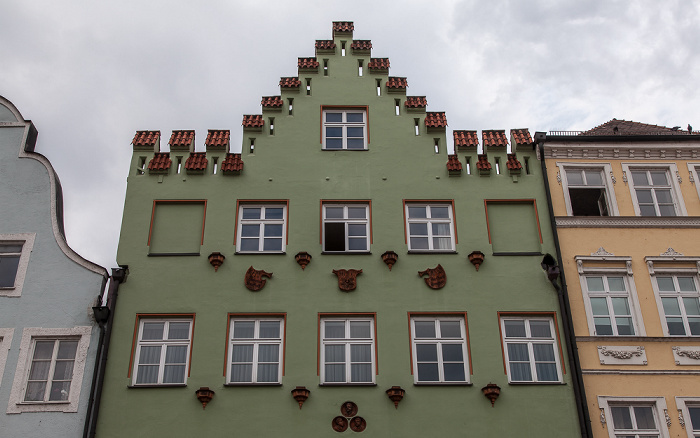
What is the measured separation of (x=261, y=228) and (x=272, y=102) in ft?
15.4

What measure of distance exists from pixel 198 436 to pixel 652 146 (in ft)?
53.9

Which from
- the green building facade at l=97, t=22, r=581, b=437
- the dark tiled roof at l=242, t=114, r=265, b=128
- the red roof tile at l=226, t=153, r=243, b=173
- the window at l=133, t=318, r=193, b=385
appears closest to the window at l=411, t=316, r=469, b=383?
the green building facade at l=97, t=22, r=581, b=437

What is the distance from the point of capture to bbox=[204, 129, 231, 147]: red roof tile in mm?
24484

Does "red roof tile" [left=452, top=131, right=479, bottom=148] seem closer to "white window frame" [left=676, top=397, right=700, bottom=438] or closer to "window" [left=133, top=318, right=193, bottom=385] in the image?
"white window frame" [left=676, top=397, right=700, bottom=438]

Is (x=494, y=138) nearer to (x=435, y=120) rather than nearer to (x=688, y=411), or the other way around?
(x=435, y=120)

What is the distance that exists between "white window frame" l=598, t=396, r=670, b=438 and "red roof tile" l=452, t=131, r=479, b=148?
8.74 meters

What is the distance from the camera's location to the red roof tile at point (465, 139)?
2462 centimetres

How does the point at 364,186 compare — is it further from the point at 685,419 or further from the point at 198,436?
the point at 685,419

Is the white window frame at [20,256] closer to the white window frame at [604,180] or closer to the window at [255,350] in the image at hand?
the window at [255,350]

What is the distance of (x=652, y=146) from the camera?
24547 mm

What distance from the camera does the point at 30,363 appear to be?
20.6m

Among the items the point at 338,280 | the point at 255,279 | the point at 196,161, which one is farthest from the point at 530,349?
the point at 196,161

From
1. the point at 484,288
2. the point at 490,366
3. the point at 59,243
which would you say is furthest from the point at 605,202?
the point at 59,243

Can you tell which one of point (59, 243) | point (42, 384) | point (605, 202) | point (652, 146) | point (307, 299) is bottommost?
point (42, 384)
